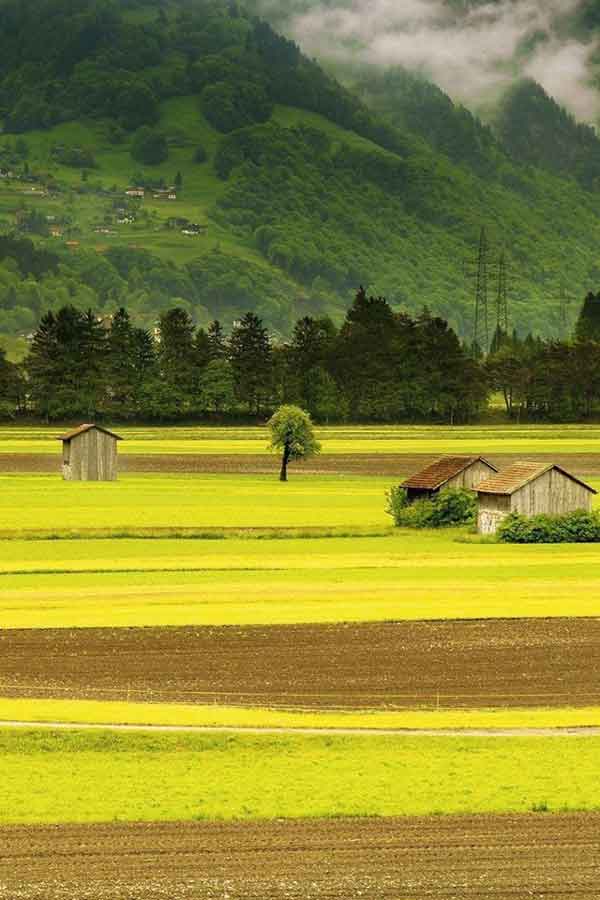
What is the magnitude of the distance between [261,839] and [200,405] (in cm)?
16468

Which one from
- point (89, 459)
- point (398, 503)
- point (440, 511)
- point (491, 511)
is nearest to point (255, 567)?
point (491, 511)

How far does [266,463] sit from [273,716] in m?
98.0

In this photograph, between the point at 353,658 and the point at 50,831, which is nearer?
the point at 50,831

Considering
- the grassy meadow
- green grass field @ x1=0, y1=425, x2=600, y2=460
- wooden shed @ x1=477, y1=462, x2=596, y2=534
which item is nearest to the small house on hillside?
the grassy meadow

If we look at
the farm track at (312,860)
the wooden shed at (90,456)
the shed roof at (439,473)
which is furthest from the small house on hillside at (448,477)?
the farm track at (312,860)

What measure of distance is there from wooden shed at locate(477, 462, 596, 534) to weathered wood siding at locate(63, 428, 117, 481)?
43675 mm

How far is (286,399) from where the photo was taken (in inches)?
7721

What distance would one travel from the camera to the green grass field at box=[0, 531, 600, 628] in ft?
171

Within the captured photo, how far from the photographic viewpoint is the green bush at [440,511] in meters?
84.9

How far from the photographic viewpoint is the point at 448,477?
8612cm

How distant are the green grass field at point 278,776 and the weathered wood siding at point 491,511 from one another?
45763 millimetres

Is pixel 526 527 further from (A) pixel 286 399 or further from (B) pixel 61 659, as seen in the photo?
(A) pixel 286 399

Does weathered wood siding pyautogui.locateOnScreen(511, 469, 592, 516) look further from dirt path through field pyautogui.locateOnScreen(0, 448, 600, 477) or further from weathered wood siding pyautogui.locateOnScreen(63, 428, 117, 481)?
weathered wood siding pyautogui.locateOnScreen(63, 428, 117, 481)

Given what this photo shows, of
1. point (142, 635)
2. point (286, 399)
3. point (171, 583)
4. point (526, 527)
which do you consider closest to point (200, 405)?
point (286, 399)
